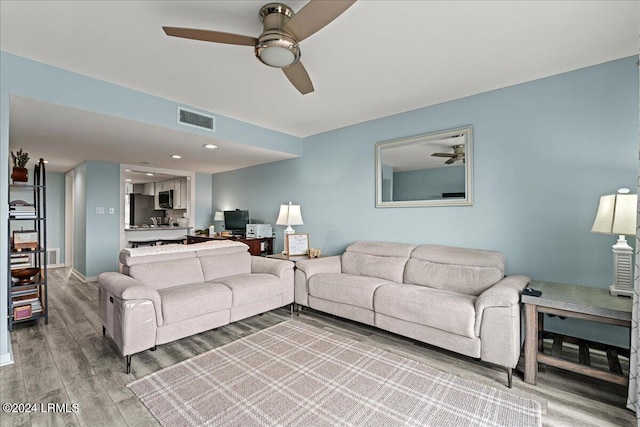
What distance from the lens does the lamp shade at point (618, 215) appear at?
192 centimetres

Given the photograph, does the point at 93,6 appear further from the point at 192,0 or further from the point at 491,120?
the point at 491,120

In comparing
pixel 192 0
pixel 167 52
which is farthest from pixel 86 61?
pixel 192 0

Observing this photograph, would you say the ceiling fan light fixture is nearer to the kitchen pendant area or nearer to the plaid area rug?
the plaid area rug

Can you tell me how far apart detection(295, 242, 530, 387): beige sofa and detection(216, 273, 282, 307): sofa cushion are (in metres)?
0.33

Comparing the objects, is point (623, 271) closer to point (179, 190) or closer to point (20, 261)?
point (20, 261)

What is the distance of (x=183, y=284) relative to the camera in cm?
302

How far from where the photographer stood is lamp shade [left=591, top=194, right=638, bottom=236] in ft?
6.28

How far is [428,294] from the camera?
257cm

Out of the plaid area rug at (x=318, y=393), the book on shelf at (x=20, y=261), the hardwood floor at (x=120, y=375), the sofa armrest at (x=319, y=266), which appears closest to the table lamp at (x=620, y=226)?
the hardwood floor at (x=120, y=375)

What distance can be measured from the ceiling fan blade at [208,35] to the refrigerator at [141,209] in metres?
8.01

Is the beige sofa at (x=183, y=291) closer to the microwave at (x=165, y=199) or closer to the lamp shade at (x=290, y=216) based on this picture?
the lamp shade at (x=290, y=216)

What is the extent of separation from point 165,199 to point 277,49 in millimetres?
7257

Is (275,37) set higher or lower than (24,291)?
higher

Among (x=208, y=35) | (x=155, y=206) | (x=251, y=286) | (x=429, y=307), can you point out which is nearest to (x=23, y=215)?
(x=251, y=286)
